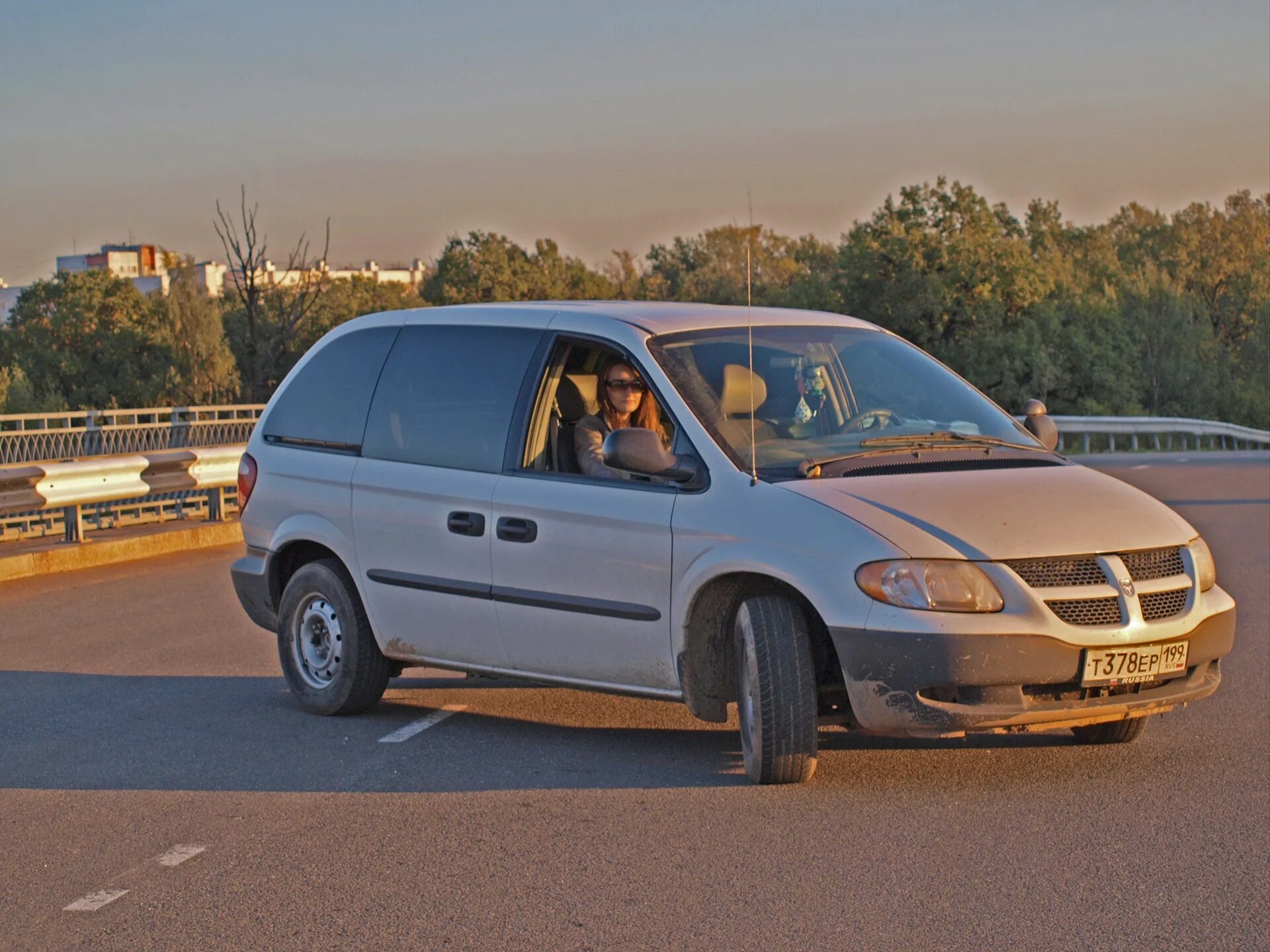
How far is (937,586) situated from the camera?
218 inches

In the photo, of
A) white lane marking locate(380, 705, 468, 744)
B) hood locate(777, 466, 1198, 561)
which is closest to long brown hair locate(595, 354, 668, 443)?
hood locate(777, 466, 1198, 561)

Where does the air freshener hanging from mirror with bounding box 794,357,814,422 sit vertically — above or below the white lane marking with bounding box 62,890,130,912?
above

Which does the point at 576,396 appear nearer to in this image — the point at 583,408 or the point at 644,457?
the point at 583,408

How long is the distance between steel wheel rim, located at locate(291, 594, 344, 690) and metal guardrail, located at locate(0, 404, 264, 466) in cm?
1262

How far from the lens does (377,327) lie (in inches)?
307

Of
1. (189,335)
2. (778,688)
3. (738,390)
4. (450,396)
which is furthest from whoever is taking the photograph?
(189,335)

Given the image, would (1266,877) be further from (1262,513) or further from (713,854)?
(1262,513)

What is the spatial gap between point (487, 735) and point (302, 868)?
204 cm

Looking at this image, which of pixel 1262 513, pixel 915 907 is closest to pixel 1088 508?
pixel 915 907

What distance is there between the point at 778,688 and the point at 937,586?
2.18ft

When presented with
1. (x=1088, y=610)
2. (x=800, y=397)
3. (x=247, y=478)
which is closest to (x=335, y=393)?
(x=247, y=478)

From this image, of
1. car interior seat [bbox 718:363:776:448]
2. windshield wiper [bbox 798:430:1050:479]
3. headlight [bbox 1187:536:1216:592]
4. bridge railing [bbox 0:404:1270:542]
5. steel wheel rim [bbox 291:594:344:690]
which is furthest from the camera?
bridge railing [bbox 0:404:1270:542]

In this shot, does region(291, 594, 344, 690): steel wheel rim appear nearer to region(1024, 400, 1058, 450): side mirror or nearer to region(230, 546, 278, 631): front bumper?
region(230, 546, 278, 631): front bumper

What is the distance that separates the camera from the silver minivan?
18.4 ft
